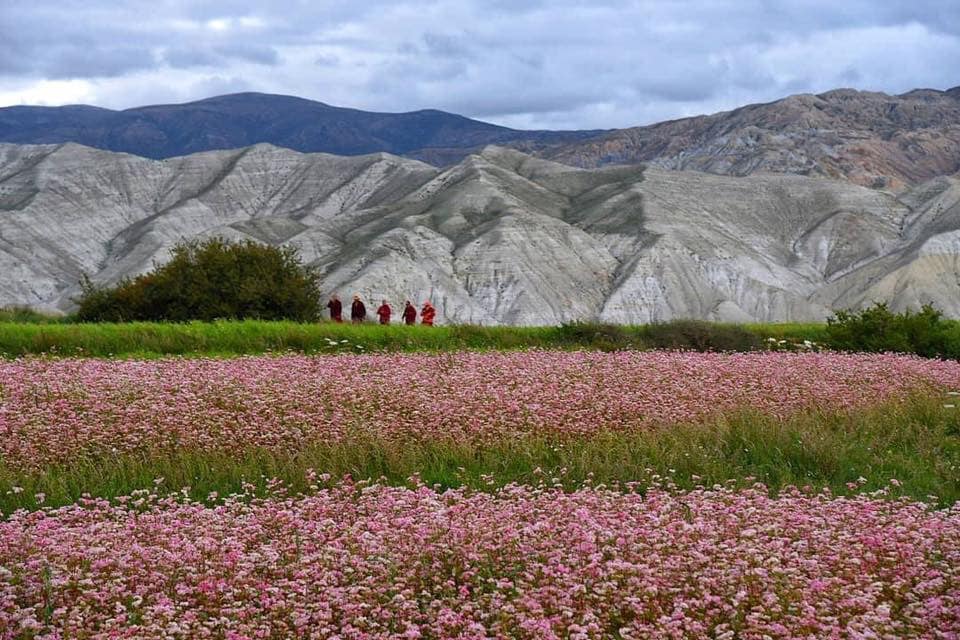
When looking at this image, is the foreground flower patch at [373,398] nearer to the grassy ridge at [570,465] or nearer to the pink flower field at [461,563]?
the pink flower field at [461,563]

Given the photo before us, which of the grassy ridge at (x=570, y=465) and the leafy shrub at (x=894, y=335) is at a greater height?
the leafy shrub at (x=894, y=335)

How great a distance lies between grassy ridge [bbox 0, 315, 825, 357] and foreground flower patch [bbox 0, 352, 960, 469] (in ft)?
17.5

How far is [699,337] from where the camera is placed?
2662 cm

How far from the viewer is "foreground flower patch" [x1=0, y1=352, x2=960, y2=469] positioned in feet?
36.8

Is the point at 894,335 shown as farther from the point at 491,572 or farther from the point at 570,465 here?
the point at 491,572

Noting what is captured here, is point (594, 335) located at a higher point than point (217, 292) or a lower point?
lower

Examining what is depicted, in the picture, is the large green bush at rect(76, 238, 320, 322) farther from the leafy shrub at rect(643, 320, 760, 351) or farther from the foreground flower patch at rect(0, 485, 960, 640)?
the foreground flower patch at rect(0, 485, 960, 640)

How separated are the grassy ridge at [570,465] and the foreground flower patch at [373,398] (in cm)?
38

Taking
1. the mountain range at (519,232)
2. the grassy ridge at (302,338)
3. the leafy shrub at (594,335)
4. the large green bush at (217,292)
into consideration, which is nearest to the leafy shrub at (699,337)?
the grassy ridge at (302,338)

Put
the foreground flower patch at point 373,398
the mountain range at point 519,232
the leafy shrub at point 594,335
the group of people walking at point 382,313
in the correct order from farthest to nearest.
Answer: the mountain range at point 519,232 → the group of people walking at point 382,313 → the leafy shrub at point 594,335 → the foreground flower patch at point 373,398

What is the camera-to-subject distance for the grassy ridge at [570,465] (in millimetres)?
9891

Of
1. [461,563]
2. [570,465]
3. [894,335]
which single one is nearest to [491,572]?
[461,563]

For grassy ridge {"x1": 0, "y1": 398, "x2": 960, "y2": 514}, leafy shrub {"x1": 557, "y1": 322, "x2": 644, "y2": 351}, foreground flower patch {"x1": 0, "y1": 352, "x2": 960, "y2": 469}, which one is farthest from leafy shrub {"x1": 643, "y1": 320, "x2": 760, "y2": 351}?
grassy ridge {"x1": 0, "y1": 398, "x2": 960, "y2": 514}

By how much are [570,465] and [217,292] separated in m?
24.2
